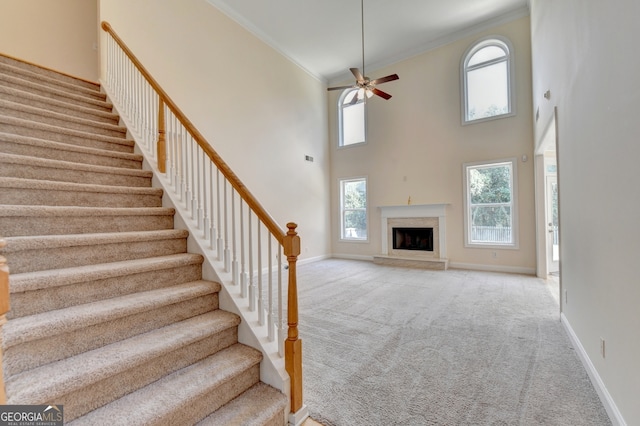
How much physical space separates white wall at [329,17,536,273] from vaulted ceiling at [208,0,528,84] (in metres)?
0.27

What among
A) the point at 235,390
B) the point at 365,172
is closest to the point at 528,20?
the point at 365,172

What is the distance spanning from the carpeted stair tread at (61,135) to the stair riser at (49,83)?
0.98 m

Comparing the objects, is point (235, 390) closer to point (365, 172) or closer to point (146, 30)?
point (146, 30)

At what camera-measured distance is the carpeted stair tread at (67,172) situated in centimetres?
Result: 213

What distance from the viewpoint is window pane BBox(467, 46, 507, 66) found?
18.4 ft

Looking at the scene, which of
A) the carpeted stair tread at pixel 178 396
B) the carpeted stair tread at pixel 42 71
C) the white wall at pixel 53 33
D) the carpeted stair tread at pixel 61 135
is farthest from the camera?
the white wall at pixel 53 33

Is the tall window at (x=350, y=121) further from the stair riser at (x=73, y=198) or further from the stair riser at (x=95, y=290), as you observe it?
the stair riser at (x=95, y=290)

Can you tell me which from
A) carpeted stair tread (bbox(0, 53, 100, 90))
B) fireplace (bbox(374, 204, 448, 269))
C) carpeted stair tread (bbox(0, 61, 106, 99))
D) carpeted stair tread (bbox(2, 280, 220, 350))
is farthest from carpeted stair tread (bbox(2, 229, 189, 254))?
fireplace (bbox(374, 204, 448, 269))

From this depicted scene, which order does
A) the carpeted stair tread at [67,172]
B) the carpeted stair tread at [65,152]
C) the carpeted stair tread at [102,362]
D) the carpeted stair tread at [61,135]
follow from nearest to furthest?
the carpeted stair tread at [102,362], the carpeted stair tread at [67,172], the carpeted stair tread at [65,152], the carpeted stair tread at [61,135]

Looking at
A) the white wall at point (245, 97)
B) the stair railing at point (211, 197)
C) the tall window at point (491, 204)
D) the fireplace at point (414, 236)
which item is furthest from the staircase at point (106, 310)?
the tall window at point (491, 204)

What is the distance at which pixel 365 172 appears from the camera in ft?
23.4

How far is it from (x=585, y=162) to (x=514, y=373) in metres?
1.67

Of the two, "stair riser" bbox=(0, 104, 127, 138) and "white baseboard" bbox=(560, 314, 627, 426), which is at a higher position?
"stair riser" bbox=(0, 104, 127, 138)

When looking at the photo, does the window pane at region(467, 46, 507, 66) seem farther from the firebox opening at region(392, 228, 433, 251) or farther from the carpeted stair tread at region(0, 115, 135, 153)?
the carpeted stair tread at region(0, 115, 135, 153)
